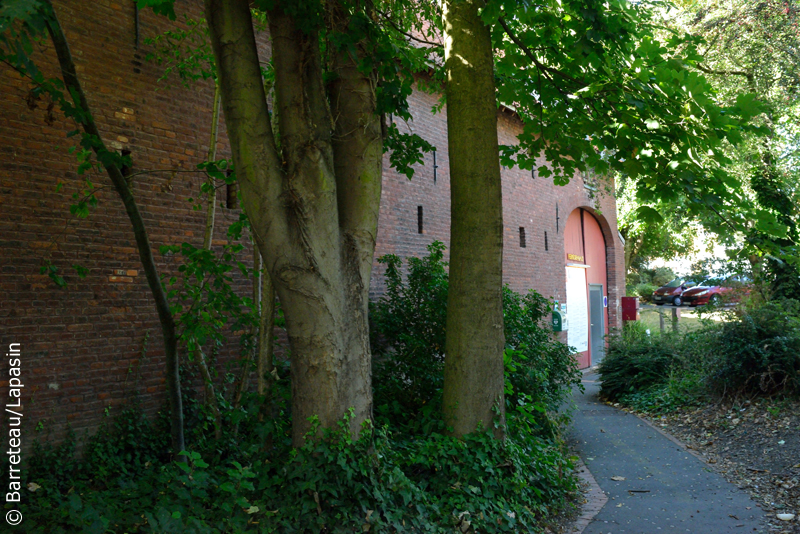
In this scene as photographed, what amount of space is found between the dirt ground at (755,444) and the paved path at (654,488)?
217 millimetres

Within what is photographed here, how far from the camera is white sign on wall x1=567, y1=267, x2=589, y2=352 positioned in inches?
692

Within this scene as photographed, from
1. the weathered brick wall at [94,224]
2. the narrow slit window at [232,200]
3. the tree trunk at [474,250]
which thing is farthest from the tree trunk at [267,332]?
the narrow slit window at [232,200]

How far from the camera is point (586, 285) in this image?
1916 centimetres

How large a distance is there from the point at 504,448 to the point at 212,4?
4384mm

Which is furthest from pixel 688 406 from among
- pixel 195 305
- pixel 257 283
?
pixel 195 305

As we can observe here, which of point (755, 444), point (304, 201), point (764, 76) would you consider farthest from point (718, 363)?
point (304, 201)

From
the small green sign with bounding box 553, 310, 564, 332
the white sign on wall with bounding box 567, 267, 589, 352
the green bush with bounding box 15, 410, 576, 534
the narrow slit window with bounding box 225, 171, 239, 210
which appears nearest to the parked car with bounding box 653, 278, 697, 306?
the white sign on wall with bounding box 567, 267, 589, 352

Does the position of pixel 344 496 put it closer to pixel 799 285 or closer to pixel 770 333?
pixel 770 333

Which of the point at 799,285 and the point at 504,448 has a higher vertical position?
the point at 799,285

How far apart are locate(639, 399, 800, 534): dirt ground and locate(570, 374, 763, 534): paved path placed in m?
0.22

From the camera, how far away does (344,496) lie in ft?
13.3

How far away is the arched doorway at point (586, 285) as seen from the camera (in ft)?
58.4

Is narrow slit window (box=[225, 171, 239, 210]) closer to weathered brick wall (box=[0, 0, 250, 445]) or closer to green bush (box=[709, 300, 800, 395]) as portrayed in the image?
weathered brick wall (box=[0, 0, 250, 445])

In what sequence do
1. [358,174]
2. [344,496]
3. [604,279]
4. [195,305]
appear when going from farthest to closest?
1. [604,279]
2. [195,305]
3. [358,174]
4. [344,496]
